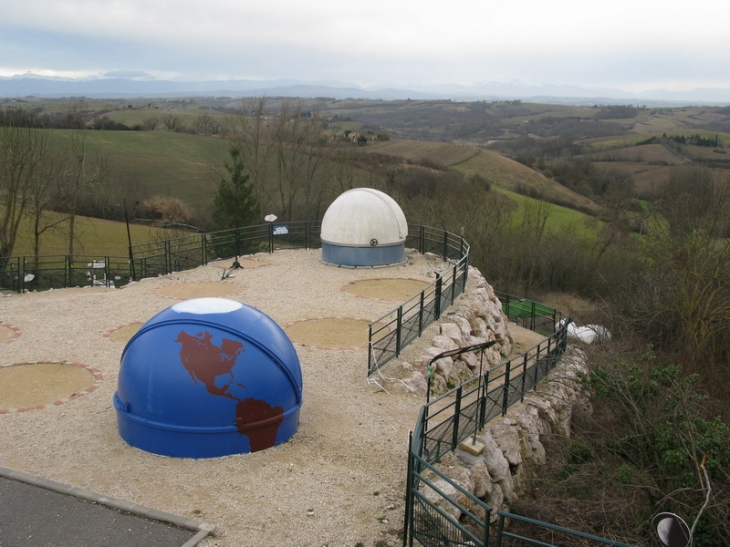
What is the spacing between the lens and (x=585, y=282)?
1613 inches

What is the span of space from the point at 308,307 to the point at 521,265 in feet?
88.5

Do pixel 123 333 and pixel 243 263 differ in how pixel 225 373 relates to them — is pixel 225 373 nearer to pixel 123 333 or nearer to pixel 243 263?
pixel 123 333

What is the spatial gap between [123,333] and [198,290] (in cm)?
451

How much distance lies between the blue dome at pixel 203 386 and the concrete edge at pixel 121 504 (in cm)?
137

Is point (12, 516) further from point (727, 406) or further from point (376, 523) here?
point (727, 406)

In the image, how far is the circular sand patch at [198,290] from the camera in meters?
19.4

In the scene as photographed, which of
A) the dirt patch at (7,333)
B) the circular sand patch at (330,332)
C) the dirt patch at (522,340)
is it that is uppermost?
the dirt patch at (7,333)

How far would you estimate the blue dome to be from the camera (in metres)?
9.09

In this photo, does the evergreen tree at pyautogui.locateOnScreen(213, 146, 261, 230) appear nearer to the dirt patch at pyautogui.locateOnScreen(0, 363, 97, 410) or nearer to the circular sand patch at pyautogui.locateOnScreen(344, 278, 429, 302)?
the circular sand patch at pyautogui.locateOnScreen(344, 278, 429, 302)

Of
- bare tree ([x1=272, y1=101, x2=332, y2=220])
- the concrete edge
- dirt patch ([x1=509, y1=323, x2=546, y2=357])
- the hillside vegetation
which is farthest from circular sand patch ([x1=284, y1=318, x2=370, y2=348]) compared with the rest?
bare tree ([x1=272, y1=101, x2=332, y2=220])

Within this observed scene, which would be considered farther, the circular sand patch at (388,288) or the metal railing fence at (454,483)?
the circular sand patch at (388,288)

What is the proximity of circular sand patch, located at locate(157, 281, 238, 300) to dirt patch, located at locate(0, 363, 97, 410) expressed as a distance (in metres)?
5.86

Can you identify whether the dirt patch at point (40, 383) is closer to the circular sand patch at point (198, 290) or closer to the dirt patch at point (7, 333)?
the dirt patch at point (7, 333)

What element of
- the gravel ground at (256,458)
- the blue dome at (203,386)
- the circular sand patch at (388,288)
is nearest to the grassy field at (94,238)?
the circular sand patch at (388,288)
